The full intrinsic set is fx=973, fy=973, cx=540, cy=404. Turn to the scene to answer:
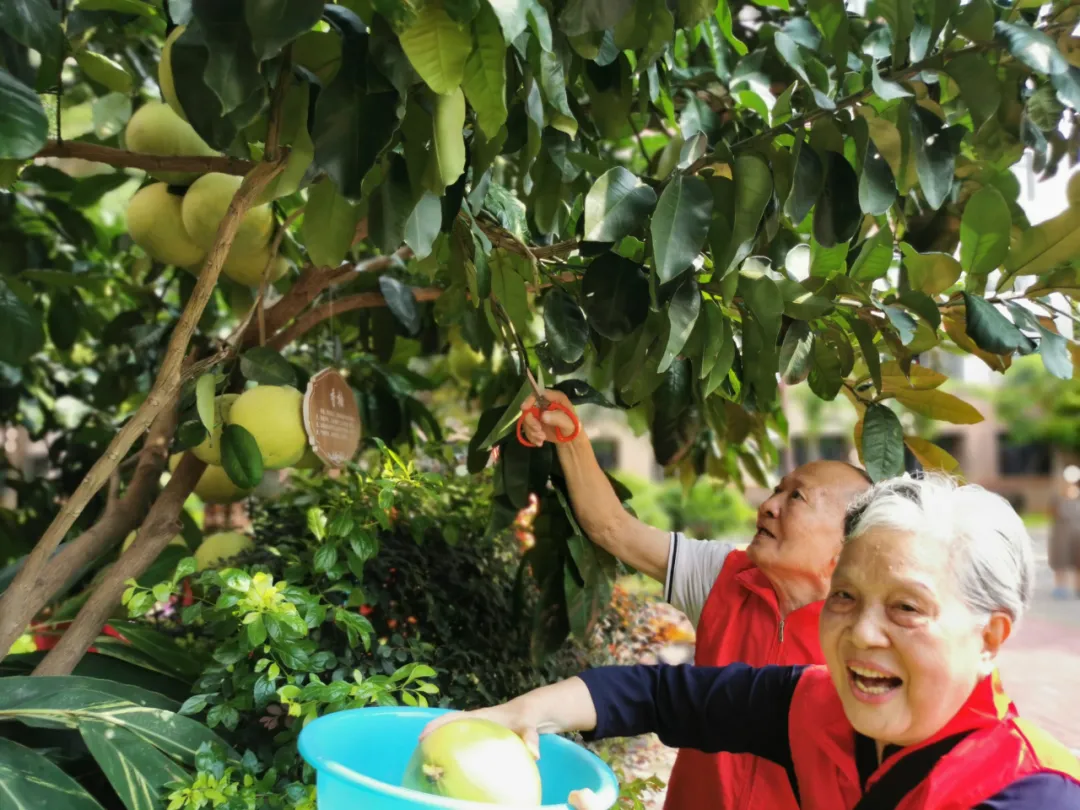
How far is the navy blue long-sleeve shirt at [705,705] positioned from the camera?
129 cm

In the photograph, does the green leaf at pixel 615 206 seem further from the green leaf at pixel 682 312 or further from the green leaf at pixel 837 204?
the green leaf at pixel 837 204

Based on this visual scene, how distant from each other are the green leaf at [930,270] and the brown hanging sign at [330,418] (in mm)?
958

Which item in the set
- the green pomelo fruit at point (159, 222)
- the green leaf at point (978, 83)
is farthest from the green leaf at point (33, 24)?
the green leaf at point (978, 83)

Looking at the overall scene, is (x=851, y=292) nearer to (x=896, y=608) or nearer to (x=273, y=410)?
(x=896, y=608)

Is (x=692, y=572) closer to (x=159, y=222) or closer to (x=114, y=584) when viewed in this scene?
(x=114, y=584)

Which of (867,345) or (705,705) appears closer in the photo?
(705,705)

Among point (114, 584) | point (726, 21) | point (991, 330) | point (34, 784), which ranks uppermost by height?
point (726, 21)

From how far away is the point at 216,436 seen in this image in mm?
1564

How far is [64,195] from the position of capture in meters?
2.76

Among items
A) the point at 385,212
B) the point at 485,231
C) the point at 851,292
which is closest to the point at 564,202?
the point at 485,231

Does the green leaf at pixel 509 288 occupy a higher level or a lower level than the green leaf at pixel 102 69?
lower

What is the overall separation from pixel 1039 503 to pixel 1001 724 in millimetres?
32472

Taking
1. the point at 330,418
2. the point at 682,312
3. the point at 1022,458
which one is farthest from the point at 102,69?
the point at 1022,458

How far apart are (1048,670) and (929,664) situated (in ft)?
18.0
